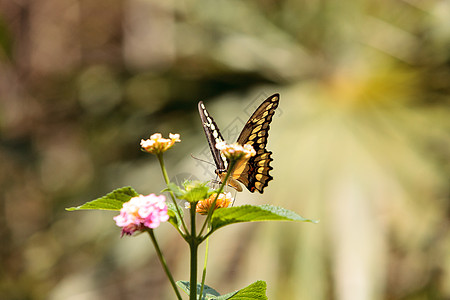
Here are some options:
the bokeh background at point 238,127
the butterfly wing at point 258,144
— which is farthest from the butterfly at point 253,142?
the bokeh background at point 238,127

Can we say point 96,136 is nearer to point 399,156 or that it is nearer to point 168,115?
point 168,115

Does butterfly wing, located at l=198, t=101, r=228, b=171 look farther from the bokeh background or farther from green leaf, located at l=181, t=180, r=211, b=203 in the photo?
the bokeh background

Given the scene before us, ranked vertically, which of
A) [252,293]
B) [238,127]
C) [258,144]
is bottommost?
[252,293]

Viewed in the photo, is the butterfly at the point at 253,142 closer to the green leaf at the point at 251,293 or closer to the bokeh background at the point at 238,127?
the green leaf at the point at 251,293

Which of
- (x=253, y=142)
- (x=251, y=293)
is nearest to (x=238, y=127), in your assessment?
(x=253, y=142)

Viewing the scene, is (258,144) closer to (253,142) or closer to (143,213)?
(253,142)

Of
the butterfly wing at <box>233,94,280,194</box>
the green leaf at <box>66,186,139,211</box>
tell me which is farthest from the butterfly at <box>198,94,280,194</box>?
the green leaf at <box>66,186,139,211</box>
